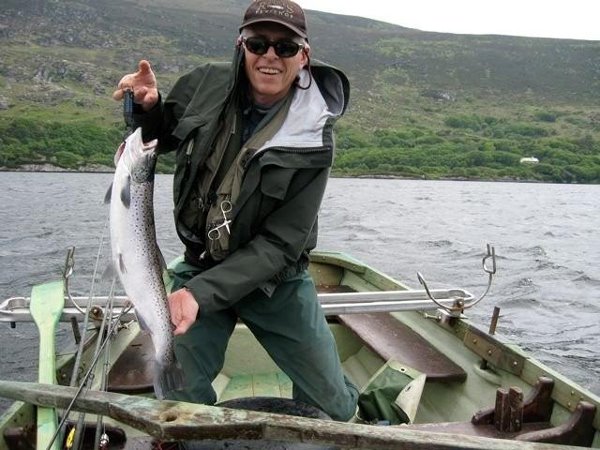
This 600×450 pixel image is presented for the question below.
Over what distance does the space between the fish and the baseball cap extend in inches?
39.8

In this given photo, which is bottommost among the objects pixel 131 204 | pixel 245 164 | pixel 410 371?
pixel 410 371

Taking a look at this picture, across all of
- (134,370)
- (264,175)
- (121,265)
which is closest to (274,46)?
(264,175)

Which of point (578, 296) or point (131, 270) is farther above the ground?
point (131, 270)

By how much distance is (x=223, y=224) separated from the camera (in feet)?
13.1

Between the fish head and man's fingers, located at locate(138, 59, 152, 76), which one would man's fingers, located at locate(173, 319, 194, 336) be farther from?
man's fingers, located at locate(138, 59, 152, 76)

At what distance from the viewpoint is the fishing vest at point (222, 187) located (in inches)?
158

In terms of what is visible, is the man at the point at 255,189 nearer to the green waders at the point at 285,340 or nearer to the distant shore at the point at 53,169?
the green waders at the point at 285,340

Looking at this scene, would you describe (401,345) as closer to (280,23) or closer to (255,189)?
(255,189)

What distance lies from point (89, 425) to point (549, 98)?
577 ft

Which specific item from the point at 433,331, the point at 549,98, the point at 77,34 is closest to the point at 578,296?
the point at 433,331

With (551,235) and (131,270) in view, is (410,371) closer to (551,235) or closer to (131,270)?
(131,270)

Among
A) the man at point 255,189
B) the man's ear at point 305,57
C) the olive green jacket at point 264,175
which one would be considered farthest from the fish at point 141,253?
the man's ear at point 305,57

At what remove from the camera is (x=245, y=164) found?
13.1ft

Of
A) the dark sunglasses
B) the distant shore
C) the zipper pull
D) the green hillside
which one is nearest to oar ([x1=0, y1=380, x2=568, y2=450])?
the zipper pull
